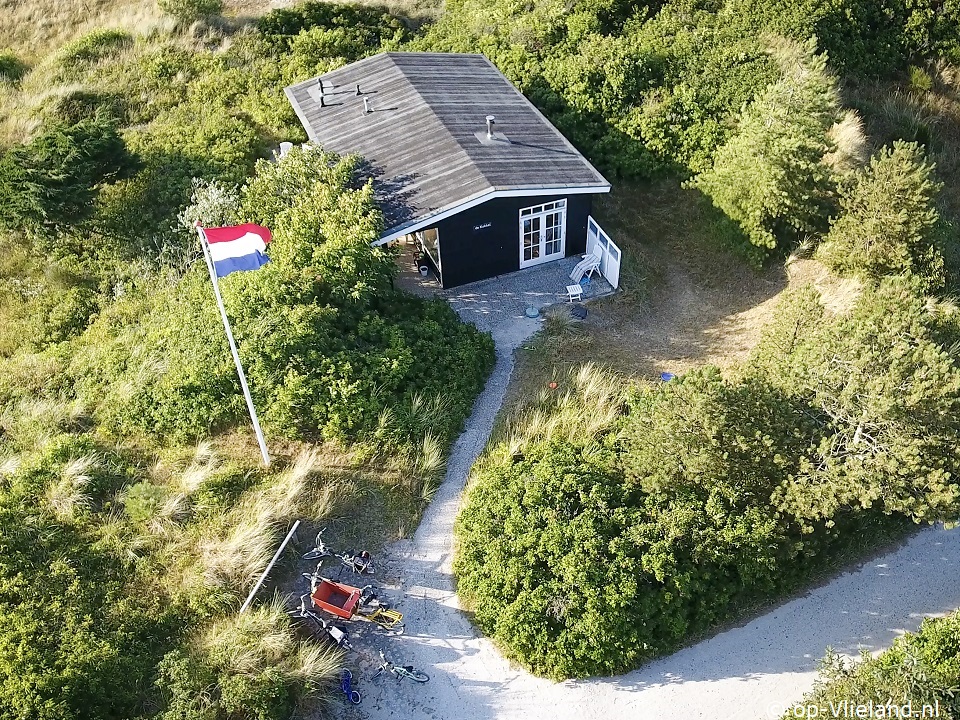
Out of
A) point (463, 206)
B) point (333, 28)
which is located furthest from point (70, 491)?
point (333, 28)

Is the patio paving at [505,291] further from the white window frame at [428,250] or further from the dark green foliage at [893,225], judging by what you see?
the dark green foliage at [893,225]

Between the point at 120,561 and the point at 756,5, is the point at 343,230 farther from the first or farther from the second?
the point at 756,5

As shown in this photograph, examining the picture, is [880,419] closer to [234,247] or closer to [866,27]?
[234,247]

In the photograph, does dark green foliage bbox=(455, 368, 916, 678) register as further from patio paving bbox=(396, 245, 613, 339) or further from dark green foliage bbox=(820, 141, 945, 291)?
dark green foliage bbox=(820, 141, 945, 291)

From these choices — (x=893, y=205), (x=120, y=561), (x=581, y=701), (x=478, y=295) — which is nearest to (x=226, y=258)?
(x=120, y=561)

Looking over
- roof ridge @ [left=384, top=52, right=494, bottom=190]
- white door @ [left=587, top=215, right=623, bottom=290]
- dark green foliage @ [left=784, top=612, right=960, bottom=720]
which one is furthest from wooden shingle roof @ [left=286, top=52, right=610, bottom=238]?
dark green foliage @ [left=784, top=612, right=960, bottom=720]
